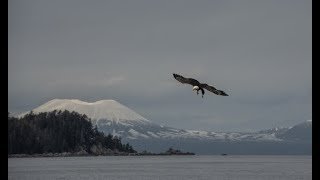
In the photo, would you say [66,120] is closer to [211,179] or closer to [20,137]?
[20,137]

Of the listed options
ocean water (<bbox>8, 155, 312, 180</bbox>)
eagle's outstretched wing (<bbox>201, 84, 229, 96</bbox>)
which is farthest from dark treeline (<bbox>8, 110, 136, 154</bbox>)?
eagle's outstretched wing (<bbox>201, 84, 229, 96</bbox>)

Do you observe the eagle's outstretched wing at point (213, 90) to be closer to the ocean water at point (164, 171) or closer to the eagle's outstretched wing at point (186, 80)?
the eagle's outstretched wing at point (186, 80)

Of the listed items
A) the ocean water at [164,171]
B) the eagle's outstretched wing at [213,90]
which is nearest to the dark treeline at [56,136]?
→ the ocean water at [164,171]

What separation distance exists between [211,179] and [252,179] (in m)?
2.92

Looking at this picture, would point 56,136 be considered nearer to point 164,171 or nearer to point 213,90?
point 164,171

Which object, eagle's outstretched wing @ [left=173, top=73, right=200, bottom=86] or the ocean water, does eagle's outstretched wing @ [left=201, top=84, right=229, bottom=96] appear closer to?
eagle's outstretched wing @ [left=173, top=73, right=200, bottom=86]

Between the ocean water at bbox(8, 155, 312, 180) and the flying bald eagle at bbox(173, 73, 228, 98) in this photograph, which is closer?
the flying bald eagle at bbox(173, 73, 228, 98)

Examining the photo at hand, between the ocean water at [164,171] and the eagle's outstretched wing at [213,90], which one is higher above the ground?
the eagle's outstretched wing at [213,90]

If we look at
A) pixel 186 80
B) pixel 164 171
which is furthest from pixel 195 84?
pixel 164 171

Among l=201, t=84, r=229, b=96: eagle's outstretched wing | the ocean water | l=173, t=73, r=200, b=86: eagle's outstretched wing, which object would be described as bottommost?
the ocean water

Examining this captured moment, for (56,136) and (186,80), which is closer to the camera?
(186,80)

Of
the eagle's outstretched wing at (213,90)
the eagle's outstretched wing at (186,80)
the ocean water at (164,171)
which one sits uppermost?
the eagle's outstretched wing at (186,80)
